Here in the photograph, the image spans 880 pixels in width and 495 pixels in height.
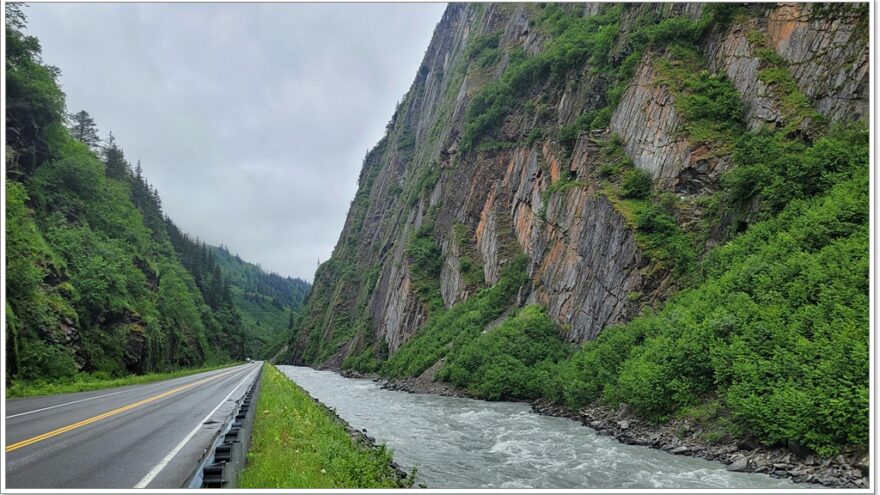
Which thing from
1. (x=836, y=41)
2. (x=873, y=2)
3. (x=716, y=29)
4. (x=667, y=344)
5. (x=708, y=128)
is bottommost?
(x=667, y=344)

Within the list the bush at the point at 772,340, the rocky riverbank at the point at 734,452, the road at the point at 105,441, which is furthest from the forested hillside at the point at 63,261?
the bush at the point at 772,340

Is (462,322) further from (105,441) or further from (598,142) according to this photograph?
(105,441)

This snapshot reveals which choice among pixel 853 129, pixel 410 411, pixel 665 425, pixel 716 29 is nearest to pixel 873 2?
pixel 853 129

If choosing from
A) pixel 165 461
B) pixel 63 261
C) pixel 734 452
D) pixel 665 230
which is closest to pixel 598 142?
pixel 665 230

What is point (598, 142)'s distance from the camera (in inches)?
1282

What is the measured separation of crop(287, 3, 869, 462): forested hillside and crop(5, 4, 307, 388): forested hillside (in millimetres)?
22304

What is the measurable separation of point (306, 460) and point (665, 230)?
21.7 metres

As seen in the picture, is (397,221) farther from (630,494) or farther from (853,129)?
(630,494)

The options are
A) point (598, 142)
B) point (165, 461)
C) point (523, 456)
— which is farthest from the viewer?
point (598, 142)

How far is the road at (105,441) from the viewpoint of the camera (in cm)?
798

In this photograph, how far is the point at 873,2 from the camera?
38.6ft

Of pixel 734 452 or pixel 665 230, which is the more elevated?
pixel 665 230

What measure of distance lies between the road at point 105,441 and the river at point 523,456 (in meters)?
5.52

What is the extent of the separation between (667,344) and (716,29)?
22.2 meters
